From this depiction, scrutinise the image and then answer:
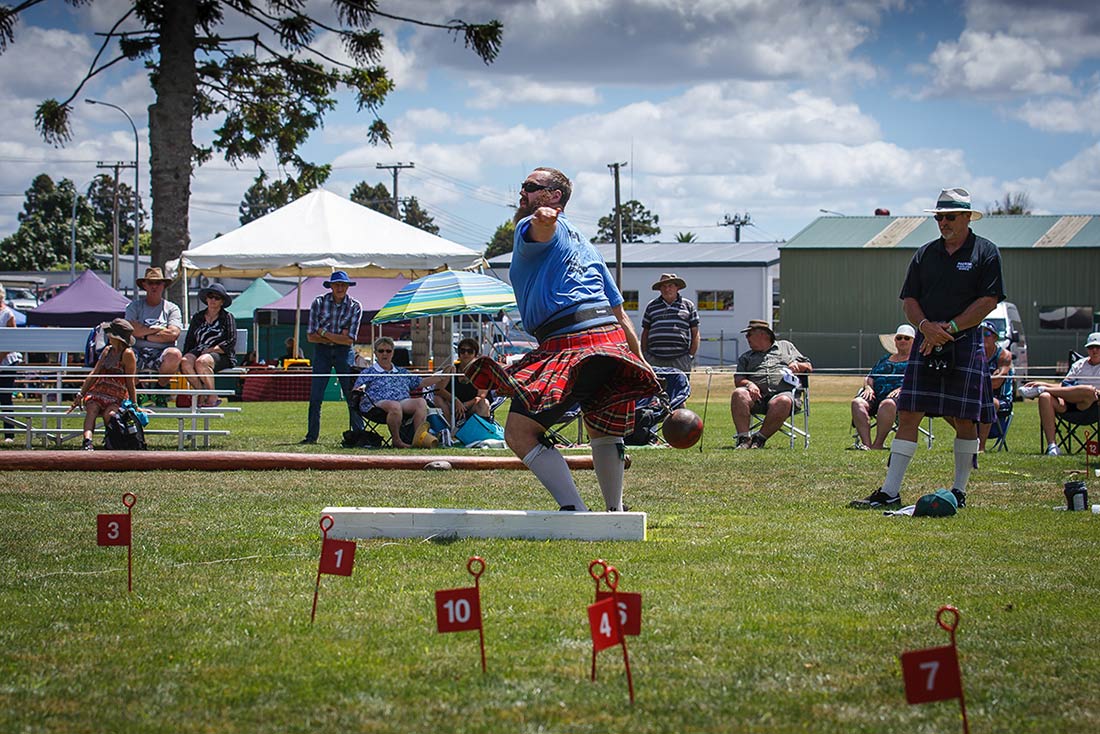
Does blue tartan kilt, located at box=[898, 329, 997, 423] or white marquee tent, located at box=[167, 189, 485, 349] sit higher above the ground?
white marquee tent, located at box=[167, 189, 485, 349]

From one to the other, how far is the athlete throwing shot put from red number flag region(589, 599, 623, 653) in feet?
8.45

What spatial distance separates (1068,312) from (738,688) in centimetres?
4515

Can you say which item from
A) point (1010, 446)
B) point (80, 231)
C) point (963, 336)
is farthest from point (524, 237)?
point (80, 231)

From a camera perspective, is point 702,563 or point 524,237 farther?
point 524,237

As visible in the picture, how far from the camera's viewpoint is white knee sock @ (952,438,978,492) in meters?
7.47

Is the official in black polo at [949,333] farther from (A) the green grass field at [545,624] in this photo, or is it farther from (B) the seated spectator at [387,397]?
(B) the seated spectator at [387,397]

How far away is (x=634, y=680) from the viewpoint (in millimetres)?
3523

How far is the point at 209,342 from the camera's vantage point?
41.9 ft

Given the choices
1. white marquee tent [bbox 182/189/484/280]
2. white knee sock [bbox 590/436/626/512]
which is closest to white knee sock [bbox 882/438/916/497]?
white knee sock [bbox 590/436/626/512]

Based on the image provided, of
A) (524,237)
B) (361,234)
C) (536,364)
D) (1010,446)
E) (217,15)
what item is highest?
(217,15)

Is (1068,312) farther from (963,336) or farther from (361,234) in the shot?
(963,336)

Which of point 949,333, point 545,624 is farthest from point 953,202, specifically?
point 545,624

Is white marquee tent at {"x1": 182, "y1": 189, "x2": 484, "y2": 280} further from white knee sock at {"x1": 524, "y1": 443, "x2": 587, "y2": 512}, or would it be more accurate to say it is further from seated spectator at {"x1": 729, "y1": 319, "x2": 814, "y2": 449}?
white knee sock at {"x1": 524, "y1": 443, "x2": 587, "y2": 512}

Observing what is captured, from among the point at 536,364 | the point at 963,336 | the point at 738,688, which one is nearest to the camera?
the point at 738,688
